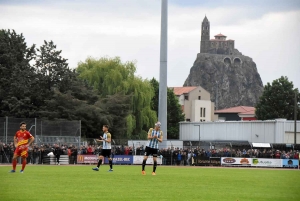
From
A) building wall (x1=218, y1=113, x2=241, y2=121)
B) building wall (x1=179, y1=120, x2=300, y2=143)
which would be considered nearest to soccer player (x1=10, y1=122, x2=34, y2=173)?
building wall (x1=179, y1=120, x2=300, y2=143)

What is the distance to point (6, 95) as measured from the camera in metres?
70.8

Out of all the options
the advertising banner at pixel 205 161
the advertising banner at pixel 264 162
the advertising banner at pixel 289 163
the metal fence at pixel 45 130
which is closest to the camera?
the metal fence at pixel 45 130

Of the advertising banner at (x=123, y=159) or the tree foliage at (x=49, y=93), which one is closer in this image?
the advertising banner at (x=123, y=159)

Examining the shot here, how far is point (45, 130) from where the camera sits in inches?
1977

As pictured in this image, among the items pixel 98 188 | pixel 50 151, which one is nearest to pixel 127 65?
pixel 50 151

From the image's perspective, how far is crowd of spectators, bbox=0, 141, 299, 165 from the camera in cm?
4684

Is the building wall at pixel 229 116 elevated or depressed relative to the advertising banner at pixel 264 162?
elevated

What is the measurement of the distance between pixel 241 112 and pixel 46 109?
373ft

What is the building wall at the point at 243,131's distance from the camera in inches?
3302

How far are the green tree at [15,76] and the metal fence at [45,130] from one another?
17.5 meters

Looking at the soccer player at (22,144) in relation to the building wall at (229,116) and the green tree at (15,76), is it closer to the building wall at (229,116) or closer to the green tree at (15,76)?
the green tree at (15,76)

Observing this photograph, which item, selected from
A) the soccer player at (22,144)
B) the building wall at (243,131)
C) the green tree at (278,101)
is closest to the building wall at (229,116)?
the green tree at (278,101)

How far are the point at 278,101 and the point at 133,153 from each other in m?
79.7

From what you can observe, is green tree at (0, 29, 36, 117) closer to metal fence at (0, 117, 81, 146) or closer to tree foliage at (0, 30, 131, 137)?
tree foliage at (0, 30, 131, 137)
